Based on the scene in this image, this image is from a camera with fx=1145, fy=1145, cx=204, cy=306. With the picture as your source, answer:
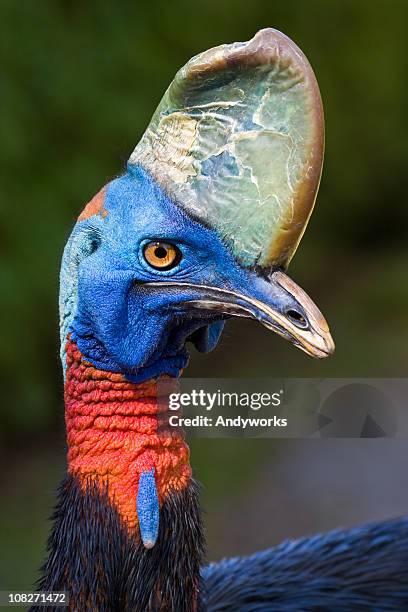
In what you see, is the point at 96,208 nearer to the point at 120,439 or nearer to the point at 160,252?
the point at 160,252

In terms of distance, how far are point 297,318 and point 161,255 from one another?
218mm

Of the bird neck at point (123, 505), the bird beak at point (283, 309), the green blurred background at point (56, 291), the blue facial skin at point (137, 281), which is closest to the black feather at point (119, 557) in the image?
the bird neck at point (123, 505)

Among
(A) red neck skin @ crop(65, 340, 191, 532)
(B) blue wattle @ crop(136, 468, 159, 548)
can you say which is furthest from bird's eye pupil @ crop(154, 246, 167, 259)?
(B) blue wattle @ crop(136, 468, 159, 548)

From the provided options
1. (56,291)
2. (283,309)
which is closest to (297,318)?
(283,309)

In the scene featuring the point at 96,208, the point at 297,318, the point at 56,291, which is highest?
the point at 56,291

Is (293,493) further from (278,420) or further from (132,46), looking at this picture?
(278,420)

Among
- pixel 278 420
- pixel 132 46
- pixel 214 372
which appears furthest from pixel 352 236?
pixel 278 420

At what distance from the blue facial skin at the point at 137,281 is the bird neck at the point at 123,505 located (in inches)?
1.8

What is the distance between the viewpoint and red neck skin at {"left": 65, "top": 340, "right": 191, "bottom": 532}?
5.55ft

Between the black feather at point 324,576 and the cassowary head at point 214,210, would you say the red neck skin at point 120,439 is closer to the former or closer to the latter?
the cassowary head at point 214,210

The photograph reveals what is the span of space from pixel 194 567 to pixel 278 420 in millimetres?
341

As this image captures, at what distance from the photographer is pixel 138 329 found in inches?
65.2

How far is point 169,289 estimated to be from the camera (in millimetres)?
1615

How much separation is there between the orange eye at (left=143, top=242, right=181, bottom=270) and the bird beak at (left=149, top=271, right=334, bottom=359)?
7 cm
